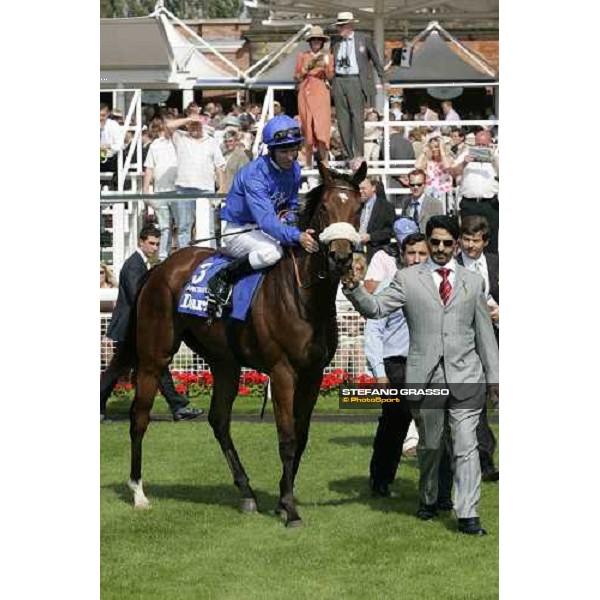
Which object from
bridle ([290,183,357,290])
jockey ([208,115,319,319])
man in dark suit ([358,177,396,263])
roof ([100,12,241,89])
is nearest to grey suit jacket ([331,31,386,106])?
man in dark suit ([358,177,396,263])

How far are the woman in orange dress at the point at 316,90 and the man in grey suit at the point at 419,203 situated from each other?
1049mm

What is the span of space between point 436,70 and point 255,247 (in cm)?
576

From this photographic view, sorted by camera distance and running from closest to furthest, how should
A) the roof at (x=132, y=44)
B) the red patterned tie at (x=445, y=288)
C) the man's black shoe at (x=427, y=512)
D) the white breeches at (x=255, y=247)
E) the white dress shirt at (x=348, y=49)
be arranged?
the red patterned tie at (x=445, y=288) → the man's black shoe at (x=427, y=512) → the white breeches at (x=255, y=247) → the roof at (x=132, y=44) → the white dress shirt at (x=348, y=49)

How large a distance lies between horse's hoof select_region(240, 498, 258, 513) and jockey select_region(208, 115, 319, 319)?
1220 millimetres

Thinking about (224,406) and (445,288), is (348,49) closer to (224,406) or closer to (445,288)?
(224,406)

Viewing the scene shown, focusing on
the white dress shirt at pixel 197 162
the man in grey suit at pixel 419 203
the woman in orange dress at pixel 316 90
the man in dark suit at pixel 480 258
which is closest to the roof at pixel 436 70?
the man in grey suit at pixel 419 203

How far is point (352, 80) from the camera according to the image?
523 inches

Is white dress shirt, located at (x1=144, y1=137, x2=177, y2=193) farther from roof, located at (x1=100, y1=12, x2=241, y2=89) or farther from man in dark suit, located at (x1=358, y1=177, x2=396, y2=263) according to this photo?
man in dark suit, located at (x1=358, y1=177, x2=396, y2=263)

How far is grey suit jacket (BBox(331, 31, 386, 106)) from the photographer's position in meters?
13.0

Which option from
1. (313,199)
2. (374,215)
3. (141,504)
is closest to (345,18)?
(374,215)

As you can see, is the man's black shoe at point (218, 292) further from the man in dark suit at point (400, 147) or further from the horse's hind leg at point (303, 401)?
the man in dark suit at point (400, 147)

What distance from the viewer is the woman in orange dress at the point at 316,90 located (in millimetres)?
12945

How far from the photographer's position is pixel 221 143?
48.0 ft

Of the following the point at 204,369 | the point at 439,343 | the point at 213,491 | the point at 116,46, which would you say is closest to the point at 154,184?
the point at 204,369
